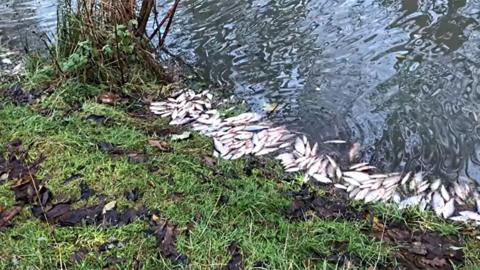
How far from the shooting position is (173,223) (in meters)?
2.97

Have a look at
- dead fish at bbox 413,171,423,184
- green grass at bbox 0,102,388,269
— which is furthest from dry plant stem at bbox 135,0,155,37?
dead fish at bbox 413,171,423,184

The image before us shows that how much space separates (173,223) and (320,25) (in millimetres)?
3390

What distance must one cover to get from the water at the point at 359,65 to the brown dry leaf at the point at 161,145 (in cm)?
101

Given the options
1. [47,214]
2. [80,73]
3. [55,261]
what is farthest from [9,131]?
[55,261]

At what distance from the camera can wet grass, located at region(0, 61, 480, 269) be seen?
2.73 m

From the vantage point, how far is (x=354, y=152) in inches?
156

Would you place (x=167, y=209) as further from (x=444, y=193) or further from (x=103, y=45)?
(x=103, y=45)

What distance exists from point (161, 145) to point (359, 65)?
2.05 meters

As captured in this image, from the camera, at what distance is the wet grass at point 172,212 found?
2.73 meters

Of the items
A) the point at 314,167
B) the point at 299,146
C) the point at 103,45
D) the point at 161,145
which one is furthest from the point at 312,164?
the point at 103,45

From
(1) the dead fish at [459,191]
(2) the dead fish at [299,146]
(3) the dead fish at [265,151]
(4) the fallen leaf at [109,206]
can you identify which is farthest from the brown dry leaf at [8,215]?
(1) the dead fish at [459,191]

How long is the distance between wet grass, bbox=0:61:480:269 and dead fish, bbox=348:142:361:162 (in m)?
0.53

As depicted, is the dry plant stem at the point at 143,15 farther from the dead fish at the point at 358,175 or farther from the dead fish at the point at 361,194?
the dead fish at the point at 361,194

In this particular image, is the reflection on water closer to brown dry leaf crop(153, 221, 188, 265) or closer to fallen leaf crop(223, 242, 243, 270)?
brown dry leaf crop(153, 221, 188, 265)
